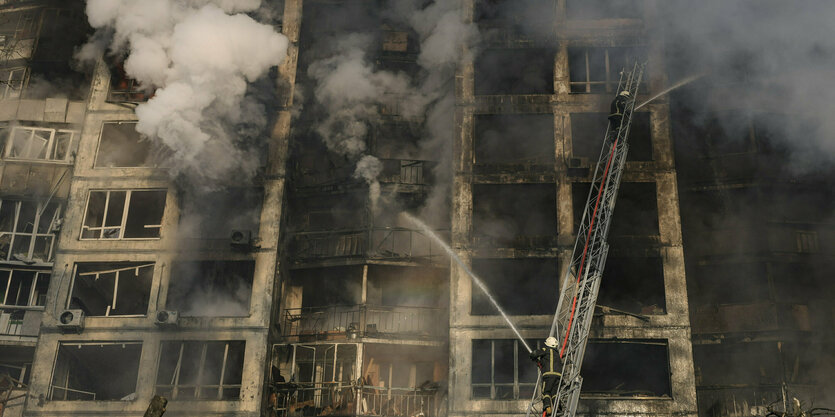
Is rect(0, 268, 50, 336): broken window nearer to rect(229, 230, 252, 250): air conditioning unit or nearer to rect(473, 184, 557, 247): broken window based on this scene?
rect(229, 230, 252, 250): air conditioning unit

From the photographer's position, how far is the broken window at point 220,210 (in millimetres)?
32500

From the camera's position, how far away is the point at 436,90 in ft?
118

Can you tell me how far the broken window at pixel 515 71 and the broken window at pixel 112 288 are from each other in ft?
47.5

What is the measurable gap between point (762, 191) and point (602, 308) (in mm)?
8188

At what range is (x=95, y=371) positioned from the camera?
32.8 meters

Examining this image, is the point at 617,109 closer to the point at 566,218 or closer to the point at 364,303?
the point at 566,218

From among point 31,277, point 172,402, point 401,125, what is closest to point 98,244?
point 31,277

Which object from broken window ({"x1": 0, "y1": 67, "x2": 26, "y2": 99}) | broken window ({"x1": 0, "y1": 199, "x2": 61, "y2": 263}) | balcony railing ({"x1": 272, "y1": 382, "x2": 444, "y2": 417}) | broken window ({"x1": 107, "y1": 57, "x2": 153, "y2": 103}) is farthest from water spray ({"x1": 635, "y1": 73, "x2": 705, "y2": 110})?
broken window ({"x1": 0, "y1": 67, "x2": 26, "y2": 99})

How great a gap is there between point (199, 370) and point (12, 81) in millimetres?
15860

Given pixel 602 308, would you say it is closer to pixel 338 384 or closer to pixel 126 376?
pixel 338 384

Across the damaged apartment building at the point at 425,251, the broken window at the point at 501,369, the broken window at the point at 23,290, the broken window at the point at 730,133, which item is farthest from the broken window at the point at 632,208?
the broken window at the point at 23,290

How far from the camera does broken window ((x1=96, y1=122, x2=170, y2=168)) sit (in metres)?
33.5

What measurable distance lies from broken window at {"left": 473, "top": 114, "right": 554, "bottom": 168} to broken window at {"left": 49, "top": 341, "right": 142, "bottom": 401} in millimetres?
14521

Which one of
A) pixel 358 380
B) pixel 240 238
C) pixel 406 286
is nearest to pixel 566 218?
pixel 406 286
